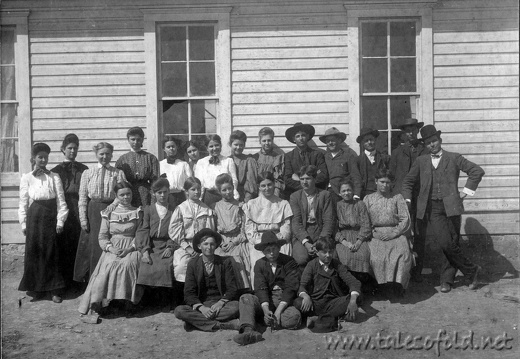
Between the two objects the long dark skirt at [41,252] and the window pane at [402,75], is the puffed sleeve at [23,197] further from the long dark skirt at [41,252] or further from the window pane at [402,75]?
the window pane at [402,75]

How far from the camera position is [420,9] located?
8156 mm

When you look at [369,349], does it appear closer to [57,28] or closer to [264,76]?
[264,76]

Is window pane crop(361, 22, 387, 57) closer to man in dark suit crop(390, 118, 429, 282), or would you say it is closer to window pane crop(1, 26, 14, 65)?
man in dark suit crop(390, 118, 429, 282)

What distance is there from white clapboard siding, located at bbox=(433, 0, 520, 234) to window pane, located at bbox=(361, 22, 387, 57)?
28.1 inches

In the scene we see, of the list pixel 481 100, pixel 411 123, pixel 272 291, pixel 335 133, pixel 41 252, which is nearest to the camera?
pixel 272 291

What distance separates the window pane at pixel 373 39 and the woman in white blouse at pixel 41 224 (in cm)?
451

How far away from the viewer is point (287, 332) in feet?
18.7

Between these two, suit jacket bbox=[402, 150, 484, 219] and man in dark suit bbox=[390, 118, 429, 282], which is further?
man in dark suit bbox=[390, 118, 429, 282]

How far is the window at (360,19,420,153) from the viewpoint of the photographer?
8273 mm

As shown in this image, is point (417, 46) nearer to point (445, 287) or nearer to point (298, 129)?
point (298, 129)

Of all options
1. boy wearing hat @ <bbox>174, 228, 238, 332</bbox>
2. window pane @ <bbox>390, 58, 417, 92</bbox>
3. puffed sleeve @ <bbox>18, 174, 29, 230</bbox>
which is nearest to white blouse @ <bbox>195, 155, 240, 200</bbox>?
boy wearing hat @ <bbox>174, 228, 238, 332</bbox>

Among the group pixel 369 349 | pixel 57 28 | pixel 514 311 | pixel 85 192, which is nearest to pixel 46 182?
pixel 85 192

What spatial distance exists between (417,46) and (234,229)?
12.7 ft

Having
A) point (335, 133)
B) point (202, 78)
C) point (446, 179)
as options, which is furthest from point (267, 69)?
point (446, 179)
